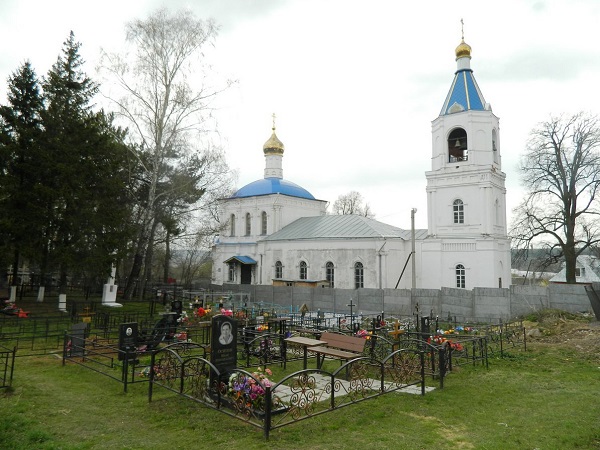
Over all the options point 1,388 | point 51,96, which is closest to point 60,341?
point 1,388

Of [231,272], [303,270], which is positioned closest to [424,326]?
[303,270]

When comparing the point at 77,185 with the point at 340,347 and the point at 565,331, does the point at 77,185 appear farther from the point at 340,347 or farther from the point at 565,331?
the point at 565,331

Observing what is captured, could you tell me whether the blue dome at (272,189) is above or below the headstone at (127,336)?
above

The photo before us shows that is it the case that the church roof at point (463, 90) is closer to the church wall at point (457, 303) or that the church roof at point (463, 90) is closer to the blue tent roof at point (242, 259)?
Answer: the church wall at point (457, 303)

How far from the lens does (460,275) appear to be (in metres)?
25.5

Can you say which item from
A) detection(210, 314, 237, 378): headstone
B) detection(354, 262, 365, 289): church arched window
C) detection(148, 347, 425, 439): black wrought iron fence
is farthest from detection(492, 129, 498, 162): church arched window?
detection(210, 314, 237, 378): headstone

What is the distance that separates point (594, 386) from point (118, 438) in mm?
9402

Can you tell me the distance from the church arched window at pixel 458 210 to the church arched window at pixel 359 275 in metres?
6.75

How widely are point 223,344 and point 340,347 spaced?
11.2 feet

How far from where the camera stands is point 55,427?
6.50 meters

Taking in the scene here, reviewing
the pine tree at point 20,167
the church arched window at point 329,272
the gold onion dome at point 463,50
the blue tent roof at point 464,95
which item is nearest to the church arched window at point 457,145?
the blue tent roof at point 464,95

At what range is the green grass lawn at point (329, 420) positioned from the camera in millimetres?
6016

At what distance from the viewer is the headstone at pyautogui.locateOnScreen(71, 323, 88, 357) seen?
35.8 feet

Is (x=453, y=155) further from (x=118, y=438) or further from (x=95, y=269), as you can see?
(x=118, y=438)
